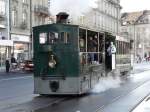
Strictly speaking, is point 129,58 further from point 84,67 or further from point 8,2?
point 8,2

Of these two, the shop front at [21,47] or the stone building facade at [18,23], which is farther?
the shop front at [21,47]

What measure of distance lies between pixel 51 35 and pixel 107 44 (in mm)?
5047

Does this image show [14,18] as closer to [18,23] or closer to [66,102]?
[18,23]

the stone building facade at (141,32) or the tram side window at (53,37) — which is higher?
the stone building facade at (141,32)

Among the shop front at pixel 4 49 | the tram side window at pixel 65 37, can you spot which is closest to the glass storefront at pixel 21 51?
the shop front at pixel 4 49

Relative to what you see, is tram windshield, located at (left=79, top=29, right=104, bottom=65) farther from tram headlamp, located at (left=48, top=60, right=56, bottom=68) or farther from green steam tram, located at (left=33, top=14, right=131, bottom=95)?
tram headlamp, located at (left=48, top=60, right=56, bottom=68)

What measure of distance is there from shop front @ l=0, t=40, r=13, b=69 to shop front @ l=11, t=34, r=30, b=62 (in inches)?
44.9

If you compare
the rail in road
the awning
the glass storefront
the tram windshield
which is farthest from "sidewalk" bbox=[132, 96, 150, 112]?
the glass storefront

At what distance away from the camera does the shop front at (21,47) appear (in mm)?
52094

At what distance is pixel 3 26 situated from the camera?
161 ft

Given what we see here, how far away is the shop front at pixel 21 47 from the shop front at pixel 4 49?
3.74 ft

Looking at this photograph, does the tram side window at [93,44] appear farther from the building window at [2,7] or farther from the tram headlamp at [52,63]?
the building window at [2,7]

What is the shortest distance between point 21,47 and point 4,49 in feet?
13.7

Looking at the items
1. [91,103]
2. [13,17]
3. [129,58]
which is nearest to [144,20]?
[13,17]
